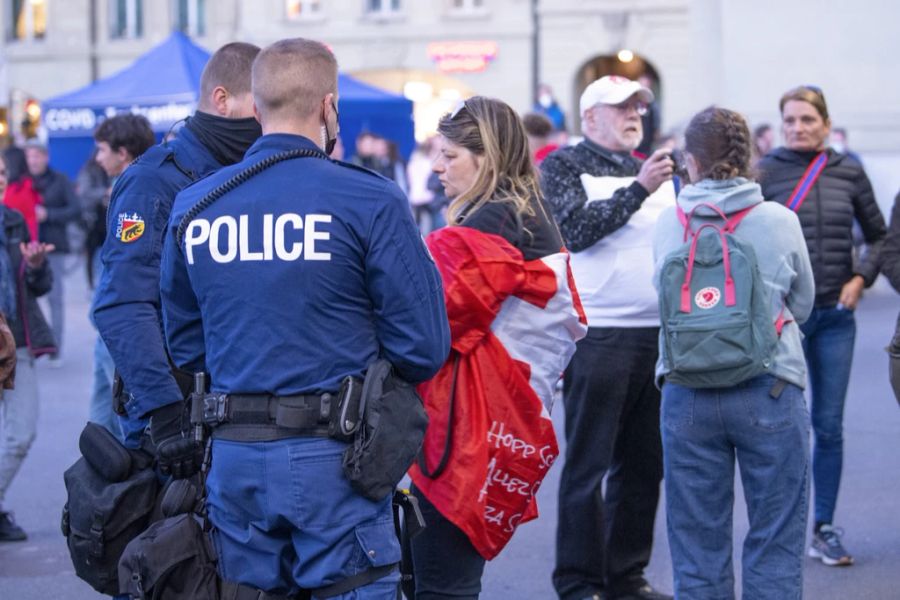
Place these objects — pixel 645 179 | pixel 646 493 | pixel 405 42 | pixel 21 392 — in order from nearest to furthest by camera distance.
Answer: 1. pixel 645 179
2. pixel 646 493
3. pixel 21 392
4. pixel 405 42

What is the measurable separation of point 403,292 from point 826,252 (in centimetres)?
330

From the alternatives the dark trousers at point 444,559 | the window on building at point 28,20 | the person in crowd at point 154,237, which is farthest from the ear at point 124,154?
the window on building at point 28,20

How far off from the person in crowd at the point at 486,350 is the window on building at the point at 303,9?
34384 mm

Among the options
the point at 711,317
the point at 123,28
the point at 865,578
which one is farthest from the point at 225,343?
the point at 123,28

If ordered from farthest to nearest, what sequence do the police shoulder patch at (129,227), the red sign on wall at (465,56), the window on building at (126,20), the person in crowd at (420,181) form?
the window on building at (126,20) < the red sign on wall at (465,56) < the person in crowd at (420,181) < the police shoulder patch at (129,227)

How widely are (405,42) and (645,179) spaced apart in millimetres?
32731

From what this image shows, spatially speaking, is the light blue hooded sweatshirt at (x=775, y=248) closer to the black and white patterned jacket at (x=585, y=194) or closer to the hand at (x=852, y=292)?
the black and white patterned jacket at (x=585, y=194)

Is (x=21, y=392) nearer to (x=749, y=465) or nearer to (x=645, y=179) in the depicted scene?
(x=645, y=179)

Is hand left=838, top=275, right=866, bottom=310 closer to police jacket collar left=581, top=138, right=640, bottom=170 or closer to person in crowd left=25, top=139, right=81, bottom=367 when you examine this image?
police jacket collar left=581, top=138, right=640, bottom=170

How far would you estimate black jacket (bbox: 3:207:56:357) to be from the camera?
7.20 m

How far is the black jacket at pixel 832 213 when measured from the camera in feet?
20.2

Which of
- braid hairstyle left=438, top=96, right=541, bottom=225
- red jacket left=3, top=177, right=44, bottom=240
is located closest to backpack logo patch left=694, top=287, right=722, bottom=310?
braid hairstyle left=438, top=96, right=541, bottom=225

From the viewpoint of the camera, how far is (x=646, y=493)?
5695 millimetres

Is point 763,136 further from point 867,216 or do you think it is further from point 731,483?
point 731,483
